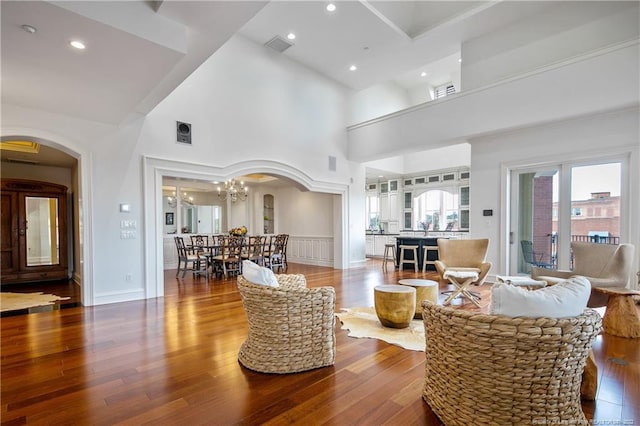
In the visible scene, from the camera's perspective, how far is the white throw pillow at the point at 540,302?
163 centimetres

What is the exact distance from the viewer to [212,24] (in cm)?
279

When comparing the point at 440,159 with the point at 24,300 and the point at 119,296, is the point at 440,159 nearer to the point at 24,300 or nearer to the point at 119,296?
the point at 119,296

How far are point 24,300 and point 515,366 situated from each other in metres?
6.92

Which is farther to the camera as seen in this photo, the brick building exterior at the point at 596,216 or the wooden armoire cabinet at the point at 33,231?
the wooden armoire cabinet at the point at 33,231

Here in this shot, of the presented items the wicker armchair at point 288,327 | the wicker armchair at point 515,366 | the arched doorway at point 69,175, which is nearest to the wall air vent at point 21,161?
the arched doorway at point 69,175

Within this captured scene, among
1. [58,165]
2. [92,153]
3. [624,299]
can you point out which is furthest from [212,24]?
[58,165]

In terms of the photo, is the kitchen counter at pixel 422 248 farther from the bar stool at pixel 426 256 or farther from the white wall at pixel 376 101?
the white wall at pixel 376 101

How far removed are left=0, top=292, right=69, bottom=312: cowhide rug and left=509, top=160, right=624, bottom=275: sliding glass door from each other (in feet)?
27.7

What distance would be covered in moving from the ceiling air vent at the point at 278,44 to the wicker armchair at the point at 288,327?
245 inches

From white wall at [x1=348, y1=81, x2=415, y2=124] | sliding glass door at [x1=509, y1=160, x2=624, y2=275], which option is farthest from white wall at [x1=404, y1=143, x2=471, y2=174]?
sliding glass door at [x1=509, y1=160, x2=624, y2=275]

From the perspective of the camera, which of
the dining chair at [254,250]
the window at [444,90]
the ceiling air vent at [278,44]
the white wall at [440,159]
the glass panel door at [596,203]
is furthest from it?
the window at [444,90]

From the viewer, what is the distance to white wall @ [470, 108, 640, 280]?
16.4ft

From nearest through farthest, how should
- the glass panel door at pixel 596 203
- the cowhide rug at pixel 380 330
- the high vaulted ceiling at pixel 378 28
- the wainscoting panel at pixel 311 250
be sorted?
the cowhide rug at pixel 380 330 → the glass panel door at pixel 596 203 → the high vaulted ceiling at pixel 378 28 → the wainscoting panel at pixel 311 250

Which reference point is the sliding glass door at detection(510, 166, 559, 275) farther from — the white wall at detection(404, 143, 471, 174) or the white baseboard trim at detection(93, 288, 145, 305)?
the white baseboard trim at detection(93, 288, 145, 305)
